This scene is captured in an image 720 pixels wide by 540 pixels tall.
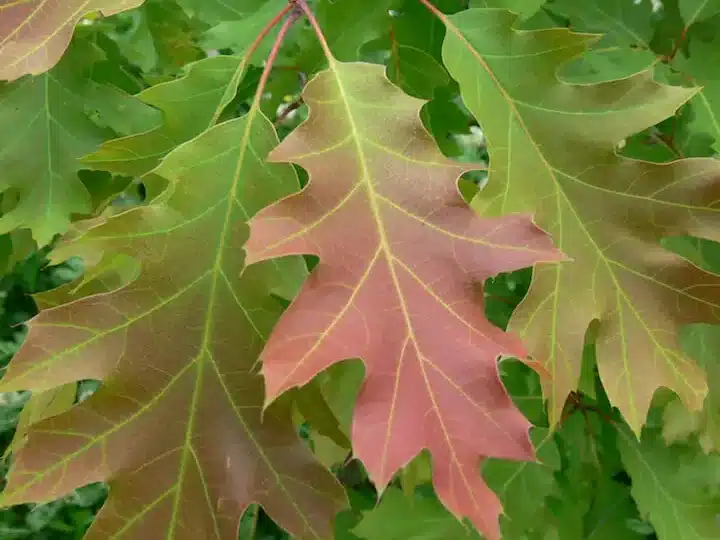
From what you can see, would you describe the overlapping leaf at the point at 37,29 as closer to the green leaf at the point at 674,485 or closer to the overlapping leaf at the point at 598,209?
the overlapping leaf at the point at 598,209

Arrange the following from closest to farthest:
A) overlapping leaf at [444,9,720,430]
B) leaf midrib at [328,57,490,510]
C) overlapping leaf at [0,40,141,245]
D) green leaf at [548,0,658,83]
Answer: leaf midrib at [328,57,490,510], overlapping leaf at [444,9,720,430], overlapping leaf at [0,40,141,245], green leaf at [548,0,658,83]

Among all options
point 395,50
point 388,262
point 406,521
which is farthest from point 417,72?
point 406,521

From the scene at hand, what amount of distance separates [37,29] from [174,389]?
1.17 feet

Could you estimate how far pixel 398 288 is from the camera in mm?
530

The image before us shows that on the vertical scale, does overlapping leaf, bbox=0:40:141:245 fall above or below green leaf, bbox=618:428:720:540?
above

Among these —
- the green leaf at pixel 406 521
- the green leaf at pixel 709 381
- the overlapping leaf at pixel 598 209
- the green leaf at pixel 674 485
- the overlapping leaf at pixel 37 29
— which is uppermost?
the overlapping leaf at pixel 37 29

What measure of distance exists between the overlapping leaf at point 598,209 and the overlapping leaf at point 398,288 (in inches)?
3.7

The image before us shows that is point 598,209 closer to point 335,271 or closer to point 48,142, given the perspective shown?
point 335,271

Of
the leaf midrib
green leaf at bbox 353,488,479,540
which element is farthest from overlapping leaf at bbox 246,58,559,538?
green leaf at bbox 353,488,479,540

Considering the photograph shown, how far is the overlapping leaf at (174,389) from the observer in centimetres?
55

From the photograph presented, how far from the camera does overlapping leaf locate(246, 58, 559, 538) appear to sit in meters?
0.47

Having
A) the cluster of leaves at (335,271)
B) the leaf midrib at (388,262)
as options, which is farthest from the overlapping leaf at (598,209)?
the leaf midrib at (388,262)

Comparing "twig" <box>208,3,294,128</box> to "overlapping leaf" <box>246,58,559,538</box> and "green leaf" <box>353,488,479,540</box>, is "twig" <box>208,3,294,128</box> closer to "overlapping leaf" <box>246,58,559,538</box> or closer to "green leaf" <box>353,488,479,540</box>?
"overlapping leaf" <box>246,58,559,538</box>

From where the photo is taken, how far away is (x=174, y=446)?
22.4 inches
